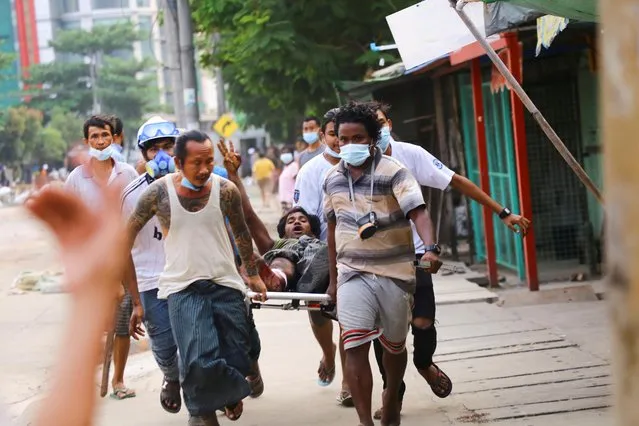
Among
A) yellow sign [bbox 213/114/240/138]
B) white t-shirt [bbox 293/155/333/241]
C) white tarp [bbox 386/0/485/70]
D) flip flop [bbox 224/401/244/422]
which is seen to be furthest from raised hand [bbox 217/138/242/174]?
yellow sign [bbox 213/114/240/138]

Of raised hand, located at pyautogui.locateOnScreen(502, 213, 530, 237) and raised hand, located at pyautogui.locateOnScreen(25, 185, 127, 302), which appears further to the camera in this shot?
raised hand, located at pyautogui.locateOnScreen(502, 213, 530, 237)

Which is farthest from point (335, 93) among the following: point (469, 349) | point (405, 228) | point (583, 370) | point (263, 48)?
point (405, 228)

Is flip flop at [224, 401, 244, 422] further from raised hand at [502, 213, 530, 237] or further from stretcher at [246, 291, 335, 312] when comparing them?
raised hand at [502, 213, 530, 237]

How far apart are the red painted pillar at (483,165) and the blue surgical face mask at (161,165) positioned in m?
5.65

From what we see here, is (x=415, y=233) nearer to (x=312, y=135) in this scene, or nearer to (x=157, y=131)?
(x=157, y=131)

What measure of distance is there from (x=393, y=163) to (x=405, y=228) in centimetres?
35

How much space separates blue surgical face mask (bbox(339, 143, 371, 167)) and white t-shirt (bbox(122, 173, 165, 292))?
1.41 m

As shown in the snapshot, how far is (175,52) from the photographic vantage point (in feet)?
63.4

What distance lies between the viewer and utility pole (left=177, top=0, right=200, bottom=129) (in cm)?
1866

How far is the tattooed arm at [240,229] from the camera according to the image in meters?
6.19

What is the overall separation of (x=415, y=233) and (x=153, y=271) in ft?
5.21

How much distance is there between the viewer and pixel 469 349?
881cm

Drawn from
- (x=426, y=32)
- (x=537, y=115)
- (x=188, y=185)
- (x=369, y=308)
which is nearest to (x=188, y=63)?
(x=426, y=32)

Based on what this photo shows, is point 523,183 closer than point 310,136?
Yes
